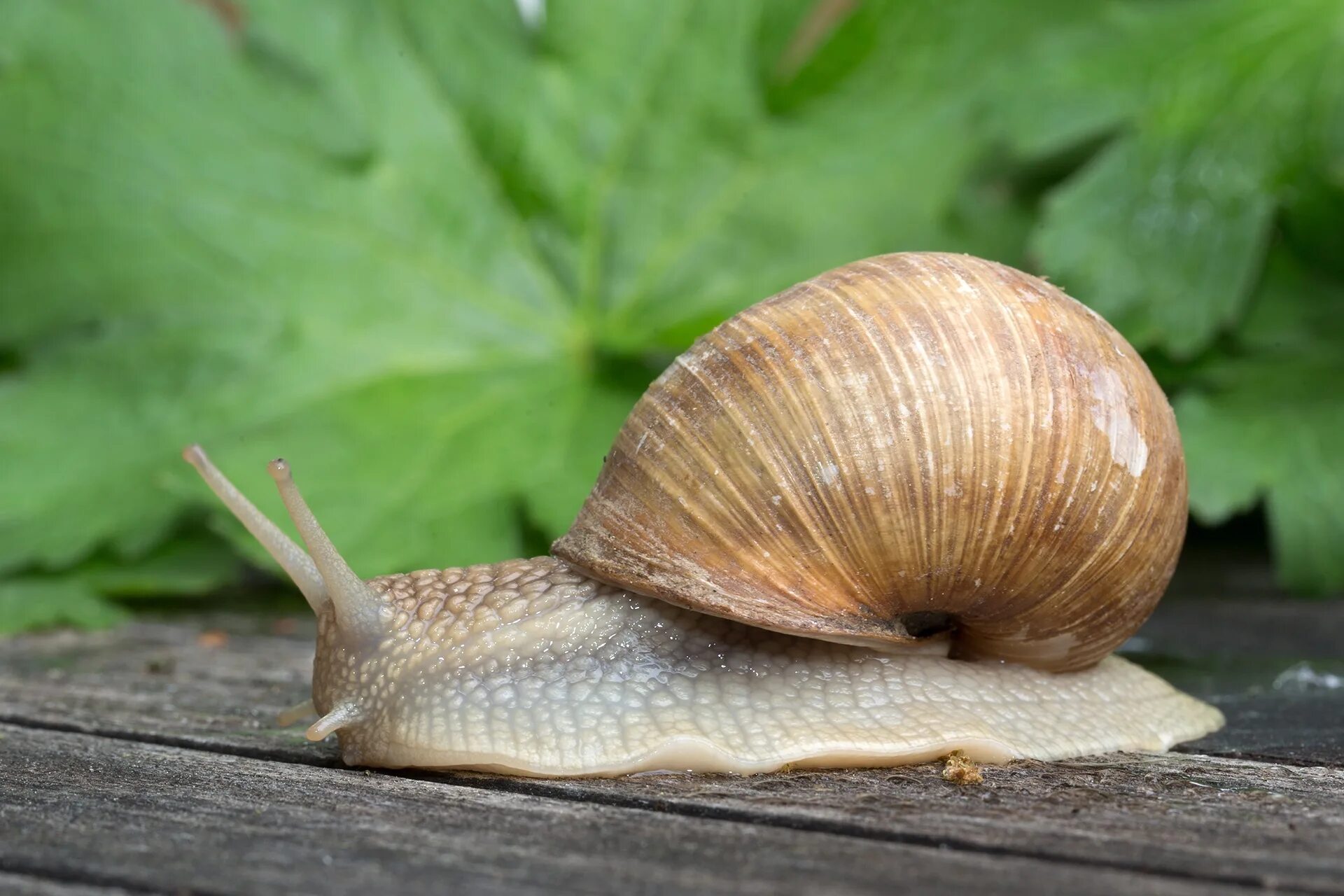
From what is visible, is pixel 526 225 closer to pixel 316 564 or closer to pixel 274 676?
pixel 274 676

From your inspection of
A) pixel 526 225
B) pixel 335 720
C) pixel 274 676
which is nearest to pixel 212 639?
pixel 274 676

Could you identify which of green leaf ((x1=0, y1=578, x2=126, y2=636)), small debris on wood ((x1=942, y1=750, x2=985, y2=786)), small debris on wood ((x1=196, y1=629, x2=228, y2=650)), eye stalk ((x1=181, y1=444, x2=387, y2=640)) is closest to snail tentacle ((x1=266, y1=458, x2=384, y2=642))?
eye stalk ((x1=181, y1=444, x2=387, y2=640))

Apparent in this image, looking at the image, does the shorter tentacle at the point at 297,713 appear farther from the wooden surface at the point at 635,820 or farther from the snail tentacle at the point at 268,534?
the snail tentacle at the point at 268,534

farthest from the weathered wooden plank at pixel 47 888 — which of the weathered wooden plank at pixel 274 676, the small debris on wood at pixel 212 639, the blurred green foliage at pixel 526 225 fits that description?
the blurred green foliage at pixel 526 225

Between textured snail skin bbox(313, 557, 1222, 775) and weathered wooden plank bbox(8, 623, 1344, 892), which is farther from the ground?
textured snail skin bbox(313, 557, 1222, 775)

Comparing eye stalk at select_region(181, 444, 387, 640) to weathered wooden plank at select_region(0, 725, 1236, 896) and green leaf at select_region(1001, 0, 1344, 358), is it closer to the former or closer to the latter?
weathered wooden plank at select_region(0, 725, 1236, 896)

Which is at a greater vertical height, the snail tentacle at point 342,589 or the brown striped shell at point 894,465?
the brown striped shell at point 894,465

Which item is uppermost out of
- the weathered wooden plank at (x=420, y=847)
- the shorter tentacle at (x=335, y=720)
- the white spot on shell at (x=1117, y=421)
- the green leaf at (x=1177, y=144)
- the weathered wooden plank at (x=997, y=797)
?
the green leaf at (x=1177, y=144)

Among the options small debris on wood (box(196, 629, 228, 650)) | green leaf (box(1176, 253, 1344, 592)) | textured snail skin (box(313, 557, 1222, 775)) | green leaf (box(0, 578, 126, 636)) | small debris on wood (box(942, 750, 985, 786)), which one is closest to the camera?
small debris on wood (box(942, 750, 985, 786))
